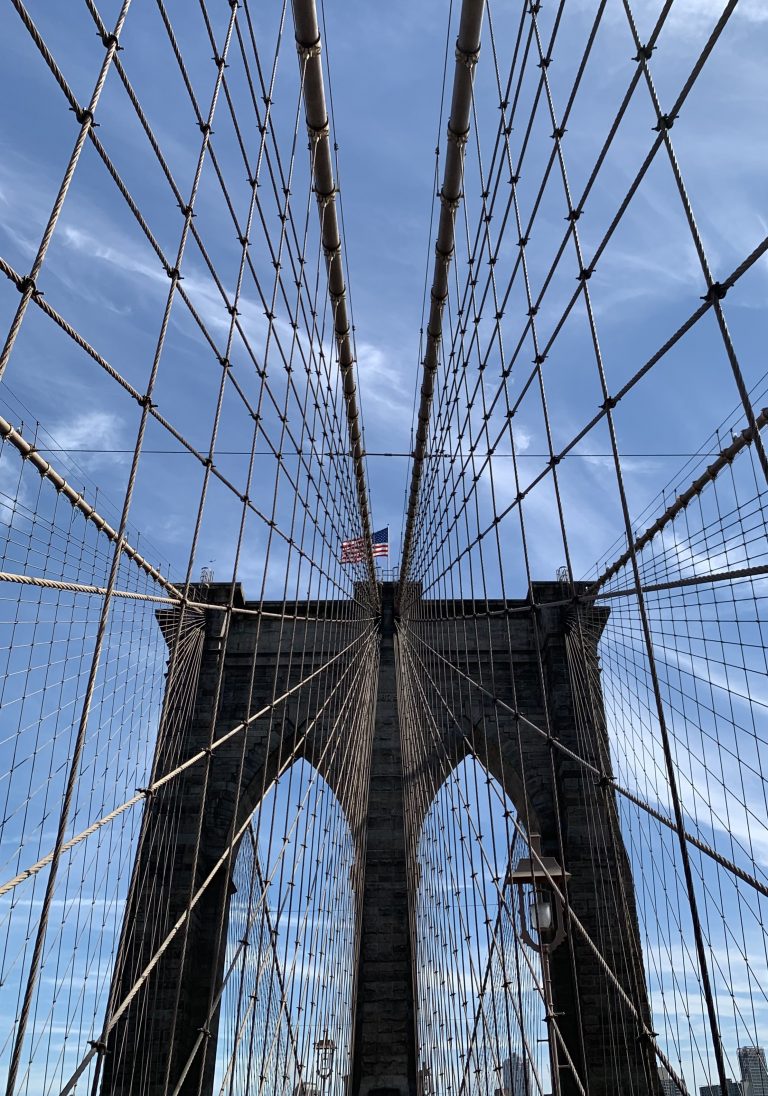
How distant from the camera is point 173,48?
157 inches

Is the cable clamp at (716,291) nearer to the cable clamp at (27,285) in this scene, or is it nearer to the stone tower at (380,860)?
the cable clamp at (27,285)

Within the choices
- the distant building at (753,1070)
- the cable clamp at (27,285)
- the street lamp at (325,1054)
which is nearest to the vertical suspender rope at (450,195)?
the cable clamp at (27,285)

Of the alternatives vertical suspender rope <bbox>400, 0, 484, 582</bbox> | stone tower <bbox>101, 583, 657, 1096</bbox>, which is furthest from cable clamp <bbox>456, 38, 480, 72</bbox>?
stone tower <bbox>101, 583, 657, 1096</bbox>

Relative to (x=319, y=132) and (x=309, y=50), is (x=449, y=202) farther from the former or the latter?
(x=309, y=50)

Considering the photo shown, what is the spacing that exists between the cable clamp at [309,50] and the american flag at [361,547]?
8.34 meters

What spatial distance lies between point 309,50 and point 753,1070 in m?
8.88

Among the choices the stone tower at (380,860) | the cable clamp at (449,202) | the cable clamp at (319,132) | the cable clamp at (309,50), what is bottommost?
the stone tower at (380,860)

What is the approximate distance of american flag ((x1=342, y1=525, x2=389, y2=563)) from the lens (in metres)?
14.2

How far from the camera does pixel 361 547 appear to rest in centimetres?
1582

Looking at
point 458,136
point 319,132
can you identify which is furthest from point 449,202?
point 319,132

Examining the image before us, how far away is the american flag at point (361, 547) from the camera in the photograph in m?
14.2

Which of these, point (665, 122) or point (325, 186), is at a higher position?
point (325, 186)

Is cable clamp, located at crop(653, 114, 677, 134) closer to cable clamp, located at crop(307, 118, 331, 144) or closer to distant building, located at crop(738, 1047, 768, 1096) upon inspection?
cable clamp, located at crop(307, 118, 331, 144)

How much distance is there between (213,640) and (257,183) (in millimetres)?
13439
